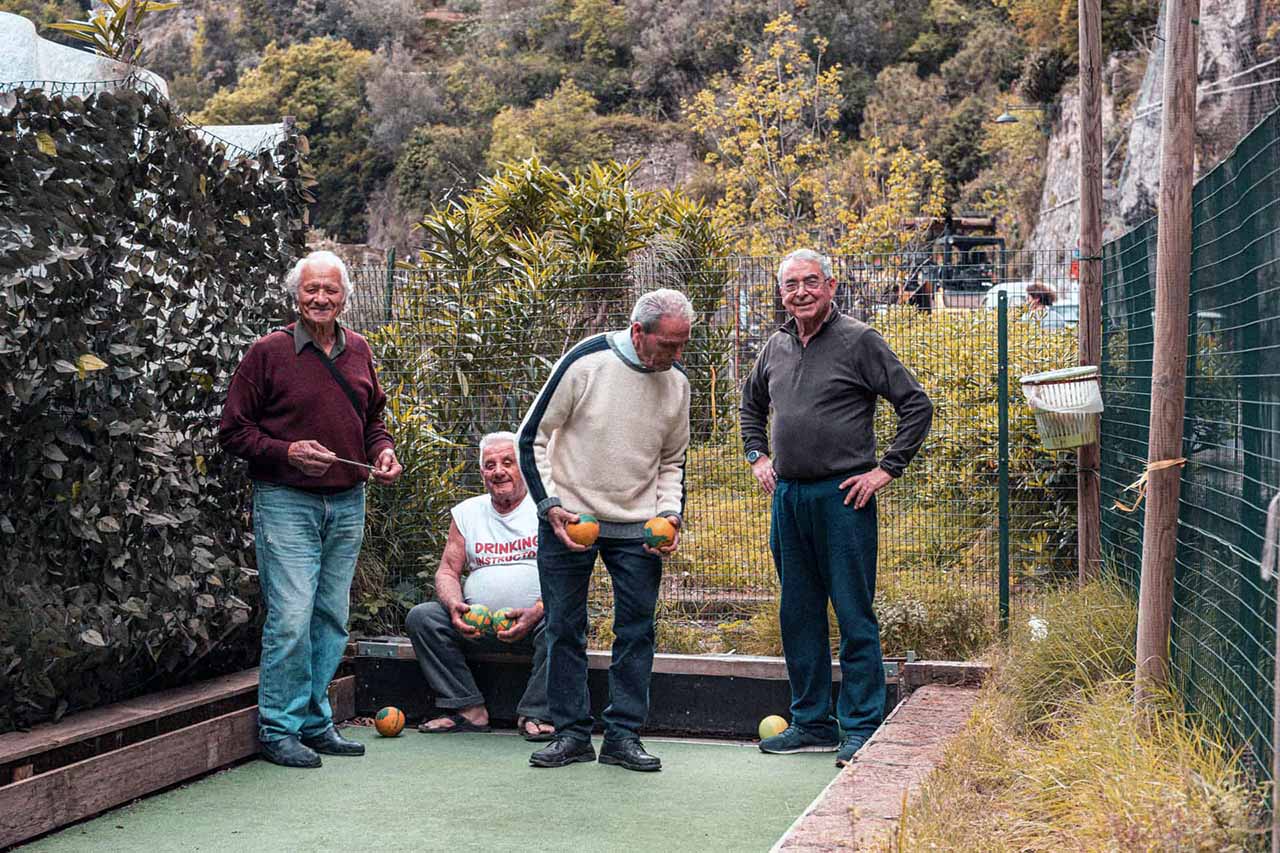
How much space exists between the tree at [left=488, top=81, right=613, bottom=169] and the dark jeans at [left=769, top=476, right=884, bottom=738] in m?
61.3

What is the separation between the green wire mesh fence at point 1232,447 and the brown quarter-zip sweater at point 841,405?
3.92 ft

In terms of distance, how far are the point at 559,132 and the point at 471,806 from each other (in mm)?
65828

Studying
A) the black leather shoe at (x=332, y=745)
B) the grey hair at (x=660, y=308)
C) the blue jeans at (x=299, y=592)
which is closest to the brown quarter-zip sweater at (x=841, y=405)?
the grey hair at (x=660, y=308)

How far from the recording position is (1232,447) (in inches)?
130

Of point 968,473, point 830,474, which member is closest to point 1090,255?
point 968,473

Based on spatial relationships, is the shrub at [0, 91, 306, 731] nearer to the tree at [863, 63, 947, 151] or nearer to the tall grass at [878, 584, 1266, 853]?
the tall grass at [878, 584, 1266, 853]

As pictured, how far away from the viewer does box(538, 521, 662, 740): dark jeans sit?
5.06m

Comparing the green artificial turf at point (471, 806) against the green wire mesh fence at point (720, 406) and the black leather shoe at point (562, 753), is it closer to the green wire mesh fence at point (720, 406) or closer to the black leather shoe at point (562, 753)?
the black leather shoe at point (562, 753)

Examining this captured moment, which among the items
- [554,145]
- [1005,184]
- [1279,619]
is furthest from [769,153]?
[554,145]

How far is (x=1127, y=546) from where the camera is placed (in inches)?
211

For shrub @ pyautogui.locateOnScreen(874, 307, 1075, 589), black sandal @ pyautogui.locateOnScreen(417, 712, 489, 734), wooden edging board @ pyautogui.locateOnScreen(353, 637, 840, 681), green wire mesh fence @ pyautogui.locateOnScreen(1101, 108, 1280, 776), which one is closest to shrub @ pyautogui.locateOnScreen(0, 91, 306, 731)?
wooden edging board @ pyautogui.locateOnScreen(353, 637, 840, 681)

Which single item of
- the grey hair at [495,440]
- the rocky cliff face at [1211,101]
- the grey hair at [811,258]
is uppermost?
the rocky cliff face at [1211,101]

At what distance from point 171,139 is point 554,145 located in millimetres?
64381

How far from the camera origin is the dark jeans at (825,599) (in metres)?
5.04
